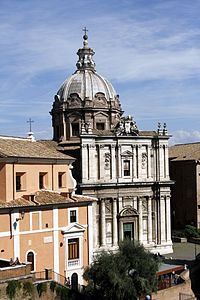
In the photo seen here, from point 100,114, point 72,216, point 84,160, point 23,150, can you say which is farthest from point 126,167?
point 23,150

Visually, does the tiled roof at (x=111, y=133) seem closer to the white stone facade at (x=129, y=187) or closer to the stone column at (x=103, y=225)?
the white stone facade at (x=129, y=187)

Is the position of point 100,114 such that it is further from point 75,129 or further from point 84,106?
point 75,129

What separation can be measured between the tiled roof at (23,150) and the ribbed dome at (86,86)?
16.7 meters

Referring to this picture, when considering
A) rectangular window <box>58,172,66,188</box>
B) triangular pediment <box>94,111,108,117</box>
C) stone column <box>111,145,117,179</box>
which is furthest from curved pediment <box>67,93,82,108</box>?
rectangular window <box>58,172,66,188</box>

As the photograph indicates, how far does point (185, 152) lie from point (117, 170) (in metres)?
15.3

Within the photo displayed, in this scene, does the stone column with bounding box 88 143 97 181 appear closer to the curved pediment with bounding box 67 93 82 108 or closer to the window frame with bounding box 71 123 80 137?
the window frame with bounding box 71 123 80 137

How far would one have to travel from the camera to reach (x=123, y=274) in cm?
2622

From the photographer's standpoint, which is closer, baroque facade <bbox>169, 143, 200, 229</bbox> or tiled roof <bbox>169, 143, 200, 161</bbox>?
baroque facade <bbox>169, 143, 200, 229</bbox>

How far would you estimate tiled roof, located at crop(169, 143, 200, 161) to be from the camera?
55.1m

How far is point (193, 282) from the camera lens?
1321 inches

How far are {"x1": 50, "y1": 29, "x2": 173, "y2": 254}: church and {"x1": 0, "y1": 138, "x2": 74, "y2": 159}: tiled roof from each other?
9.59 meters

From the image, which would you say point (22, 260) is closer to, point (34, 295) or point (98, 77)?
point (34, 295)

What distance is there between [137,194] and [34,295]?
2311 cm

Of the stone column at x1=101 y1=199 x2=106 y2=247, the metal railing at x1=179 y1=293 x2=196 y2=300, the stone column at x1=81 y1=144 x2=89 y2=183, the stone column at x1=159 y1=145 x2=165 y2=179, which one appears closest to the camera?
the metal railing at x1=179 y1=293 x2=196 y2=300
